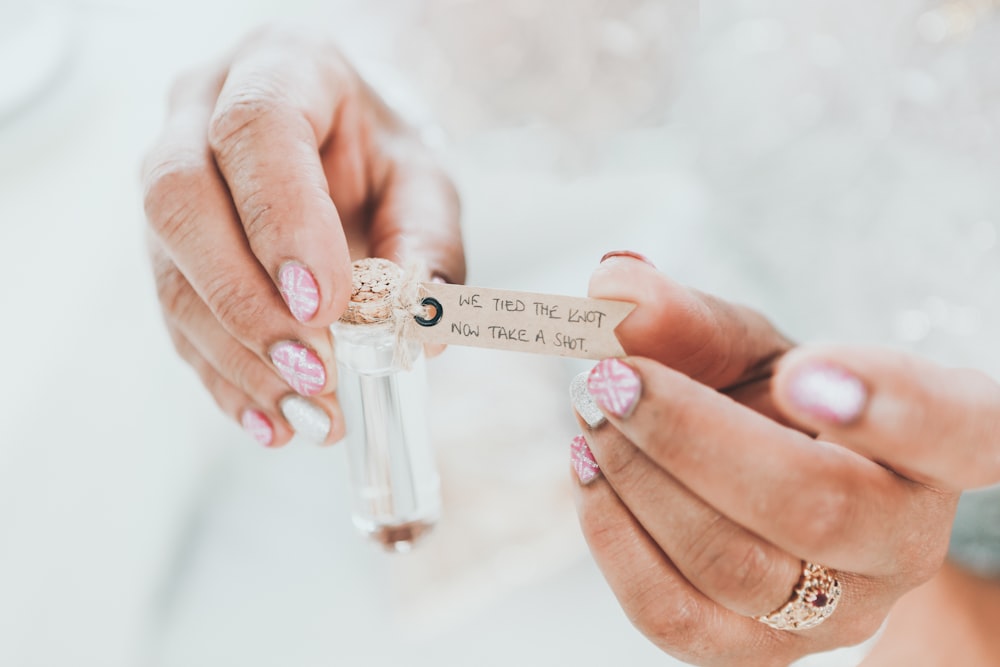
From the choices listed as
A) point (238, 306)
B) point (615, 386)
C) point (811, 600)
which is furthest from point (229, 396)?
point (811, 600)

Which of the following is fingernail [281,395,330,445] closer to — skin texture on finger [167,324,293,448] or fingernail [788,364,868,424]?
skin texture on finger [167,324,293,448]

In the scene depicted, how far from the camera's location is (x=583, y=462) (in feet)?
1.64

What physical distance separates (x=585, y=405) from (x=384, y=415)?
0.53 feet

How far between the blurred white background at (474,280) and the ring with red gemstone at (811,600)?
0.28 m

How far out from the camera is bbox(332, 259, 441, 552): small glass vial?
1.61 ft

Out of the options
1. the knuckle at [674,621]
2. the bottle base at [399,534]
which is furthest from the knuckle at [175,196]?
the knuckle at [674,621]

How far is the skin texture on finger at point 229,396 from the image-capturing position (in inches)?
24.3

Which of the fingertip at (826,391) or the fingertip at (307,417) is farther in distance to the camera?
the fingertip at (307,417)

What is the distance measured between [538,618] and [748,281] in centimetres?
57

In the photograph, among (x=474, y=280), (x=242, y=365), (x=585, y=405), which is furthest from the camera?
(x=474, y=280)

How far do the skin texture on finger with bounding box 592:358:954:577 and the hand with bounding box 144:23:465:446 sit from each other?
8.4 inches

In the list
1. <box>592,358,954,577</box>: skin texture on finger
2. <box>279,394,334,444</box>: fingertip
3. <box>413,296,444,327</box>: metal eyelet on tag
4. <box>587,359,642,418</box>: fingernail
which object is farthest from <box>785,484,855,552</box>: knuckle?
<box>279,394,334,444</box>: fingertip

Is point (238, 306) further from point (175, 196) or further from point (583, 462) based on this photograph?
point (583, 462)

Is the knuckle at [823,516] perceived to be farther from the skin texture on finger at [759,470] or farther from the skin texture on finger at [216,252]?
the skin texture on finger at [216,252]
